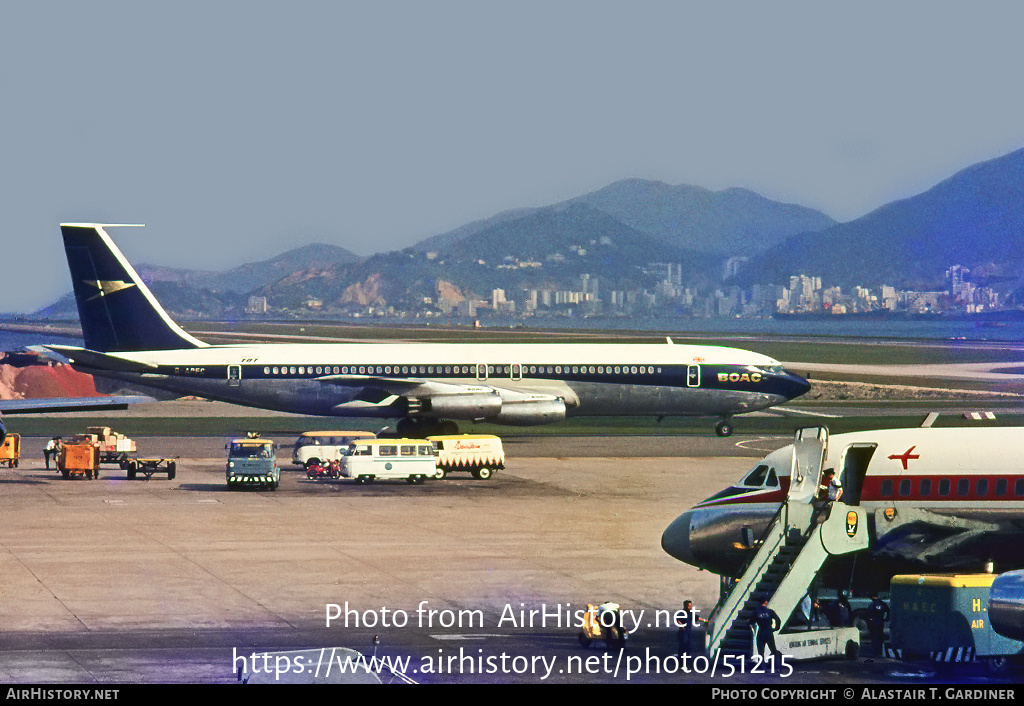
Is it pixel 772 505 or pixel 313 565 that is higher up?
pixel 772 505

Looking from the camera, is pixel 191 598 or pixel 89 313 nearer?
pixel 191 598

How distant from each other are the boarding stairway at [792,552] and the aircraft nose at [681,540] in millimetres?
2421

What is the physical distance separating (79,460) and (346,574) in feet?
86.2

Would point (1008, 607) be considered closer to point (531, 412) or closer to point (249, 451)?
point (249, 451)

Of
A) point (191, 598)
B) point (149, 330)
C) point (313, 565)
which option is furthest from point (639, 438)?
point (191, 598)

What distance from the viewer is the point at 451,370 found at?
68.6 meters

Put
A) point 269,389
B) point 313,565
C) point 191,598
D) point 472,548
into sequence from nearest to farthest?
point 191,598, point 313,565, point 472,548, point 269,389

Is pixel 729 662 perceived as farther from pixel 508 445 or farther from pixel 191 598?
pixel 508 445

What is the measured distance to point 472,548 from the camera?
36.7 m

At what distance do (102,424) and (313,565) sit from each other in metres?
53.9

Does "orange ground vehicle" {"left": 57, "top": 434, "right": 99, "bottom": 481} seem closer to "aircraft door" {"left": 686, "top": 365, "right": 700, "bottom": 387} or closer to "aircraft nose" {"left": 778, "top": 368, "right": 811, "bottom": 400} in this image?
"aircraft door" {"left": 686, "top": 365, "right": 700, "bottom": 387}

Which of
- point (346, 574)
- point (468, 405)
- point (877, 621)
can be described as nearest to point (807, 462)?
point (877, 621)

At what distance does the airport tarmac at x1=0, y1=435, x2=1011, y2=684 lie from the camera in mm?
23250

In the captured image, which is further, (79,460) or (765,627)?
(79,460)
